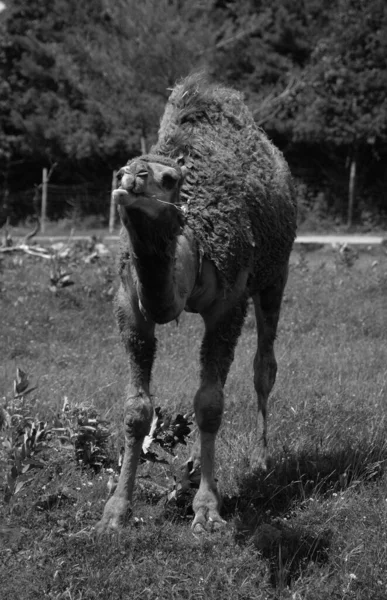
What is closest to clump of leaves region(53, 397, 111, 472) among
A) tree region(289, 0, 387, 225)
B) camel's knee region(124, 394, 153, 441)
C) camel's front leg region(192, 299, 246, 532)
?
camel's knee region(124, 394, 153, 441)

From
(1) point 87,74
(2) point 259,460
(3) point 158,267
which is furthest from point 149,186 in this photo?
(1) point 87,74

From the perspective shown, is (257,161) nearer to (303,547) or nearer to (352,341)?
(303,547)

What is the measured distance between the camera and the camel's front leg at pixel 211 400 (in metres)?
4.36

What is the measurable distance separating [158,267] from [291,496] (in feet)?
6.10

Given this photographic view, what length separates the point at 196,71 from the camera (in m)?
5.35

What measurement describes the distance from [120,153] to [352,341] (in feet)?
73.1

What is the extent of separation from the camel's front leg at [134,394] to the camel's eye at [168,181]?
0.86 m

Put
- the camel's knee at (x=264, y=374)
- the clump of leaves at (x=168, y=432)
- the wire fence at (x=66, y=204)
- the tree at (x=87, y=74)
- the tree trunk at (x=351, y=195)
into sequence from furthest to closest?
1. the wire fence at (x=66, y=204)
2. the tree trunk at (x=351, y=195)
3. the tree at (x=87, y=74)
4. the camel's knee at (x=264, y=374)
5. the clump of leaves at (x=168, y=432)

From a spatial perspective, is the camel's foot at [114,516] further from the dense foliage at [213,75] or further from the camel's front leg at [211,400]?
the dense foliage at [213,75]

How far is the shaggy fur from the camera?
454cm

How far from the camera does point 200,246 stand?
4.38 metres

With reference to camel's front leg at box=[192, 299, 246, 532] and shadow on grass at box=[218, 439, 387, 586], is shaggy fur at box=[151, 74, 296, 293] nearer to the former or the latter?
camel's front leg at box=[192, 299, 246, 532]

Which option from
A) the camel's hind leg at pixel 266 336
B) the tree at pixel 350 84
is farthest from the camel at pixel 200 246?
the tree at pixel 350 84

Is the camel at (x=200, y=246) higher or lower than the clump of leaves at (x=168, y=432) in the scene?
higher
